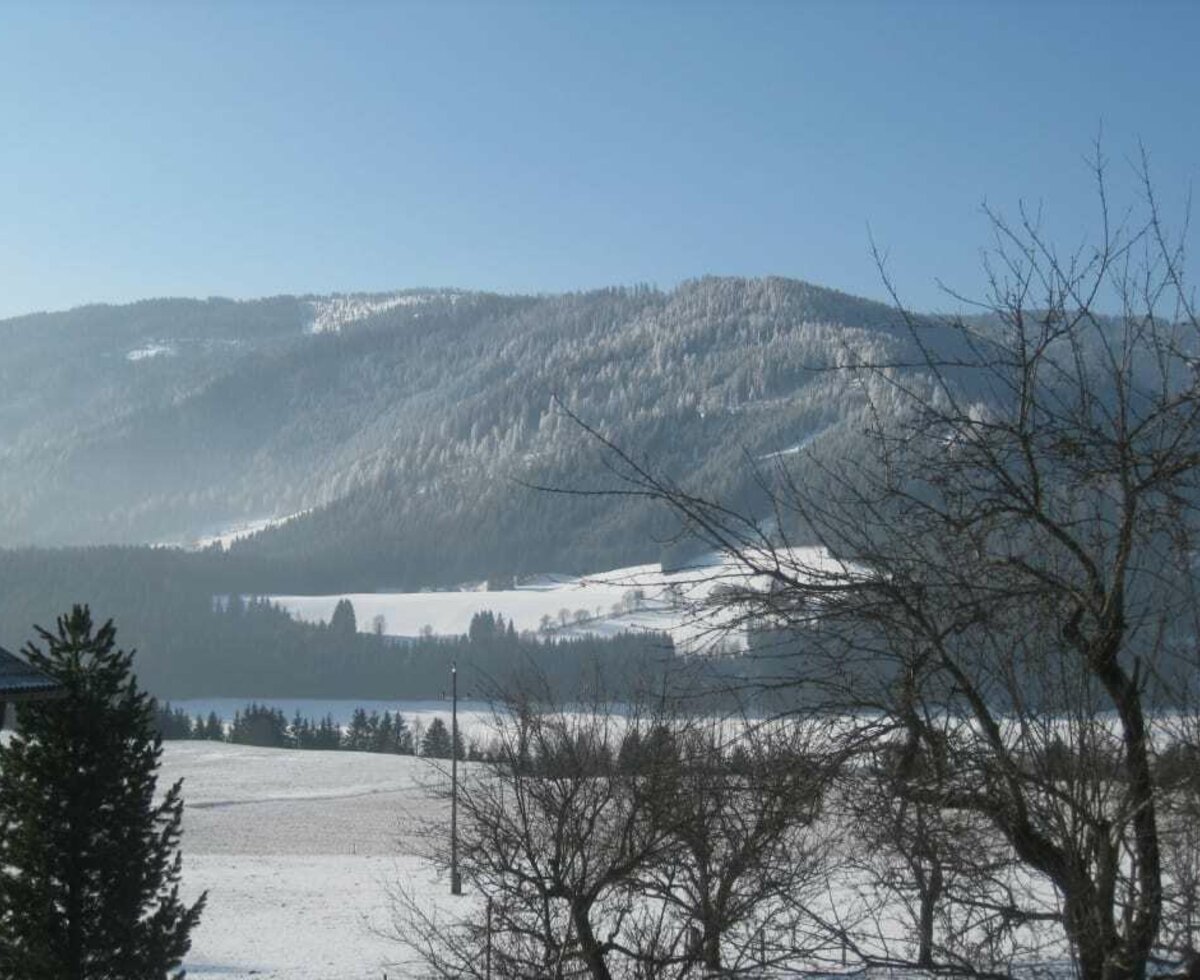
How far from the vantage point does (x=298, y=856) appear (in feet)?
128

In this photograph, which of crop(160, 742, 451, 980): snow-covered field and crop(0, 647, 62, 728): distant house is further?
crop(160, 742, 451, 980): snow-covered field

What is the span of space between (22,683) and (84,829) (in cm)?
343

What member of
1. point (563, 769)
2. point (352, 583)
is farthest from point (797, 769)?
point (352, 583)

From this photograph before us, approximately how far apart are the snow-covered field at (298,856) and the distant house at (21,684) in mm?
5971

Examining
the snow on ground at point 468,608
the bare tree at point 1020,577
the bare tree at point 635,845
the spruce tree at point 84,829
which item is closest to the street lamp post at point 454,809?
the bare tree at point 635,845

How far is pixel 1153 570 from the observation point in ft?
13.4

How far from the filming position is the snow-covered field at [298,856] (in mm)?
24906

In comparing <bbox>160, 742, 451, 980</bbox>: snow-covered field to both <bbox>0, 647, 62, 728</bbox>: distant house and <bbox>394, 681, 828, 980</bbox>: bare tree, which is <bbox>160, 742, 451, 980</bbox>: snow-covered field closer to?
<bbox>394, 681, 828, 980</bbox>: bare tree

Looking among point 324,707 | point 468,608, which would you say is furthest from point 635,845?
point 468,608

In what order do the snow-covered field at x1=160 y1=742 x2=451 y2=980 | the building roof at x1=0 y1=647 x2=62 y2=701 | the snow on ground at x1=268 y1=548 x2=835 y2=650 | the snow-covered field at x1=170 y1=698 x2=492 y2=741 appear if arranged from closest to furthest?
the building roof at x1=0 y1=647 x2=62 y2=701
the snow-covered field at x1=160 y1=742 x2=451 y2=980
the snow-covered field at x1=170 y1=698 x2=492 y2=741
the snow on ground at x1=268 y1=548 x2=835 y2=650

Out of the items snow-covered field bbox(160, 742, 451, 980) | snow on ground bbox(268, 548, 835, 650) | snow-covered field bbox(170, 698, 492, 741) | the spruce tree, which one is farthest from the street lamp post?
snow-covered field bbox(170, 698, 492, 741)

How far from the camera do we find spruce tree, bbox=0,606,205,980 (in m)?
10.4

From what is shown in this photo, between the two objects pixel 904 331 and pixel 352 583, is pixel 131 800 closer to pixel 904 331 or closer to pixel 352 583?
pixel 904 331

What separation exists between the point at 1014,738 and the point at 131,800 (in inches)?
334
